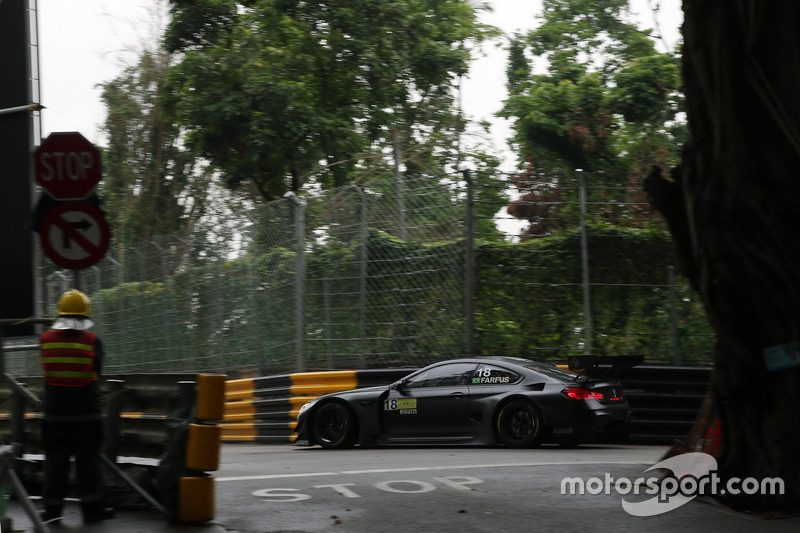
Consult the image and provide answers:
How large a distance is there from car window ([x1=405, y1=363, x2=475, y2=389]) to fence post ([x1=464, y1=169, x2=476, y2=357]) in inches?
105

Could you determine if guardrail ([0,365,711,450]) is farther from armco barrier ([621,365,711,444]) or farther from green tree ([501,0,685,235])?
green tree ([501,0,685,235])

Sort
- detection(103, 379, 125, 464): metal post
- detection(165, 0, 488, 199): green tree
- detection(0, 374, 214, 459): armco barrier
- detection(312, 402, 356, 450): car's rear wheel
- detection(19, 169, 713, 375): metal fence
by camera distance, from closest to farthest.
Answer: detection(0, 374, 214, 459): armco barrier
detection(103, 379, 125, 464): metal post
detection(312, 402, 356, 450): car's rear wheel
detection(19, 169, 713, 375): metal fence
detection(165, 0, 488, 199): green tree

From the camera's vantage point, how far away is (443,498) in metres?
7.77

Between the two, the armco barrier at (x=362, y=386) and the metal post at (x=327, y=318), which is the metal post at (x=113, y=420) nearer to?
the armco barrier at (x=362, y=386)

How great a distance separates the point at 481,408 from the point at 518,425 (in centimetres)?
53

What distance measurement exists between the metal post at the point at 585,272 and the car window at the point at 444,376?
3.15 meters

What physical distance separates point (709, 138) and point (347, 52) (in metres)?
18.6

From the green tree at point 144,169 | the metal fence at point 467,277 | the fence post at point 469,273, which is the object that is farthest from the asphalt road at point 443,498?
the green tree at point 144,169

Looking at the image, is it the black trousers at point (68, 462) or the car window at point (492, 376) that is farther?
the car window at point (492, 376)

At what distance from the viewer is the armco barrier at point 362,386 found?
14516mm

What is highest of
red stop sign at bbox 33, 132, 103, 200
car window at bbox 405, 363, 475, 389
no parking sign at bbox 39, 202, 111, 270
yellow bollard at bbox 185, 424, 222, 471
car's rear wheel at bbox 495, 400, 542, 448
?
red stop sign at bbox 33, 132, 103, 200

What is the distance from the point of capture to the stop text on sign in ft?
26.6

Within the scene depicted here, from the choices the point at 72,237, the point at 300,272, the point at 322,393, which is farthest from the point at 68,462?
the point at 300,272

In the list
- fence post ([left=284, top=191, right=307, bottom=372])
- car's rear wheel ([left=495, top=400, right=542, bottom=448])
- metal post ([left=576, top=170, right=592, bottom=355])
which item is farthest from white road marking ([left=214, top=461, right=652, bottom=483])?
fence post ([left=284, top=191, right=307, bottom=372])
